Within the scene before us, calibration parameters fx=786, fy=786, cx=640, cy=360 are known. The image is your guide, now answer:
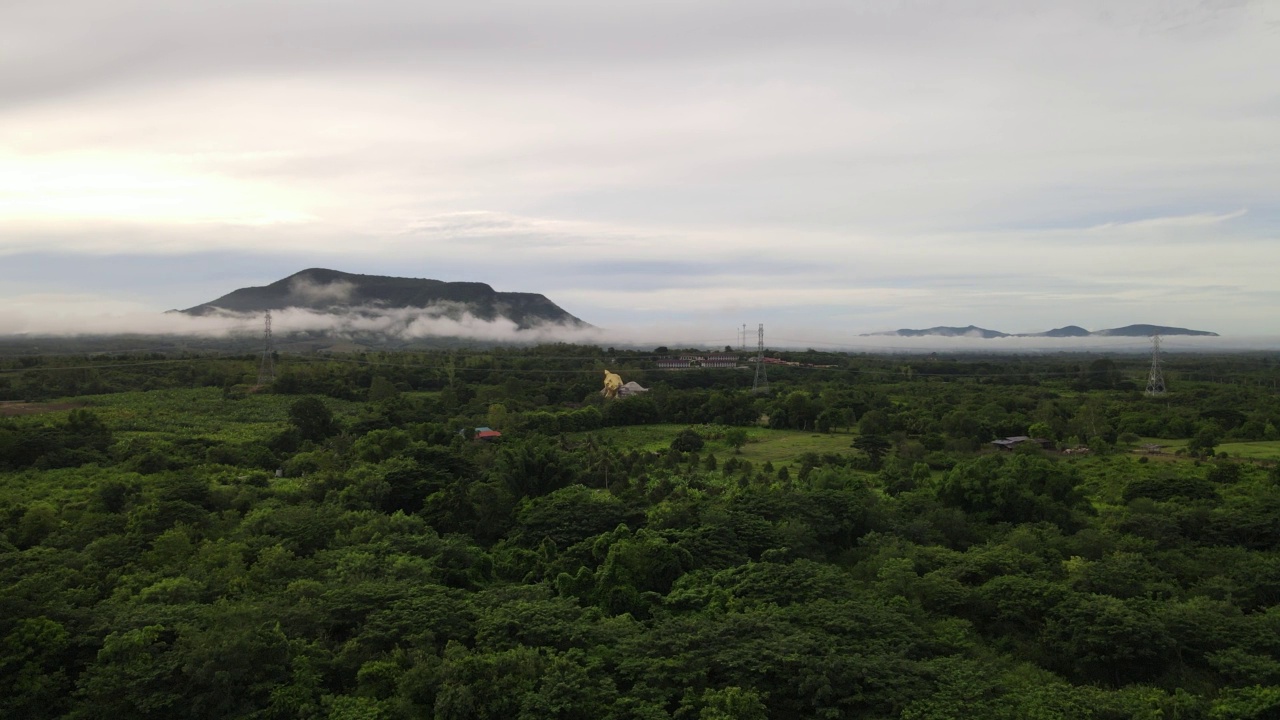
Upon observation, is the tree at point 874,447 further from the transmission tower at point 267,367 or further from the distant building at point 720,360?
the distant building at point 720,360

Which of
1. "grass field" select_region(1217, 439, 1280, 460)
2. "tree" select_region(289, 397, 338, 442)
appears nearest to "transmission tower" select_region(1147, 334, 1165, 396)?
"grass field" select_region(1217, 439, 1280, 460)

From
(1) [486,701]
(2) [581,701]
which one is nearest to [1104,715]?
(2) [581,701]

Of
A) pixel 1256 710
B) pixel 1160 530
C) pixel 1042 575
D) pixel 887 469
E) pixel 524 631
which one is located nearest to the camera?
pixel 1256 710

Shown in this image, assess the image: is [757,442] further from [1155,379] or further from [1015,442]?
[1155,379]

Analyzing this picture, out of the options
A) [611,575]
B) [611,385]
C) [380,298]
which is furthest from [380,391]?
[380,298]

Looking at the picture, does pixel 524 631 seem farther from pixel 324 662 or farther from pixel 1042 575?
pixel 1042 575

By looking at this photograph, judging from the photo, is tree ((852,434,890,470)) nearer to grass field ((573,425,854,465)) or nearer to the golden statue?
grass field ((573,425,854,465))
